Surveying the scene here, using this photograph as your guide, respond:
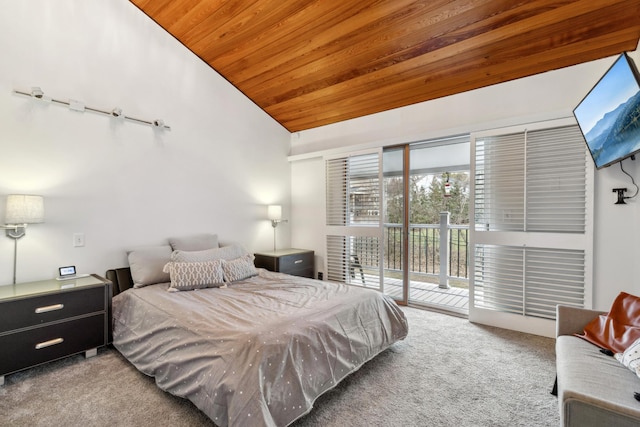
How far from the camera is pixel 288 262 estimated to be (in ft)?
13.5

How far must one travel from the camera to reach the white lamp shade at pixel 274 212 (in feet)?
14.3

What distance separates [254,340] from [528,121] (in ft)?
10.4

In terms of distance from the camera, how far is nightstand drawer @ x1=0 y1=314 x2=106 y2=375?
6.81ft

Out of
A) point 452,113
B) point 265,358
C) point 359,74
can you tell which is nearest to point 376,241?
point 452,113

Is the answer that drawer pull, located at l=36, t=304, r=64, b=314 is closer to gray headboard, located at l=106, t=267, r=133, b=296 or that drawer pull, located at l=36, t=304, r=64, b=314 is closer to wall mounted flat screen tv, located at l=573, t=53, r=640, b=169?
gray headboard, located at l=106, t=267, r=133, b=296

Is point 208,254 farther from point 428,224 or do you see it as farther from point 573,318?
point 428,224

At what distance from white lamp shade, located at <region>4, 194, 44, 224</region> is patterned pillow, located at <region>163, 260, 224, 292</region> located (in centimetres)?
106

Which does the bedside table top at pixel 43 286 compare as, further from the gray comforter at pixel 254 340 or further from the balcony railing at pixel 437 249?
the balcony railing at pixel 437 249

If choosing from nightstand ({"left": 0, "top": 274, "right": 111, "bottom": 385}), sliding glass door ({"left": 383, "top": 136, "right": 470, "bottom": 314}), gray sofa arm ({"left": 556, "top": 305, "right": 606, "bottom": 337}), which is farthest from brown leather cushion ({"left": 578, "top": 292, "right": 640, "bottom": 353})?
nightstand ({"left": 0, "top": 274, "right": 111, "bottom": 385})

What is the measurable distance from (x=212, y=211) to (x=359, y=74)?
2440mm

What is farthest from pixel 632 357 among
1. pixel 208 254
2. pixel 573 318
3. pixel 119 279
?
pixel 119 279

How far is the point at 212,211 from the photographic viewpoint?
12.5 ft

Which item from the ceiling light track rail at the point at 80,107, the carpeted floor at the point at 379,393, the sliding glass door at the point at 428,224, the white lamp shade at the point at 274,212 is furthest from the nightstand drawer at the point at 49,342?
the sliding glass door at the point at 428,224

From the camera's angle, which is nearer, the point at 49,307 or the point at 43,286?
the point at 49,307
